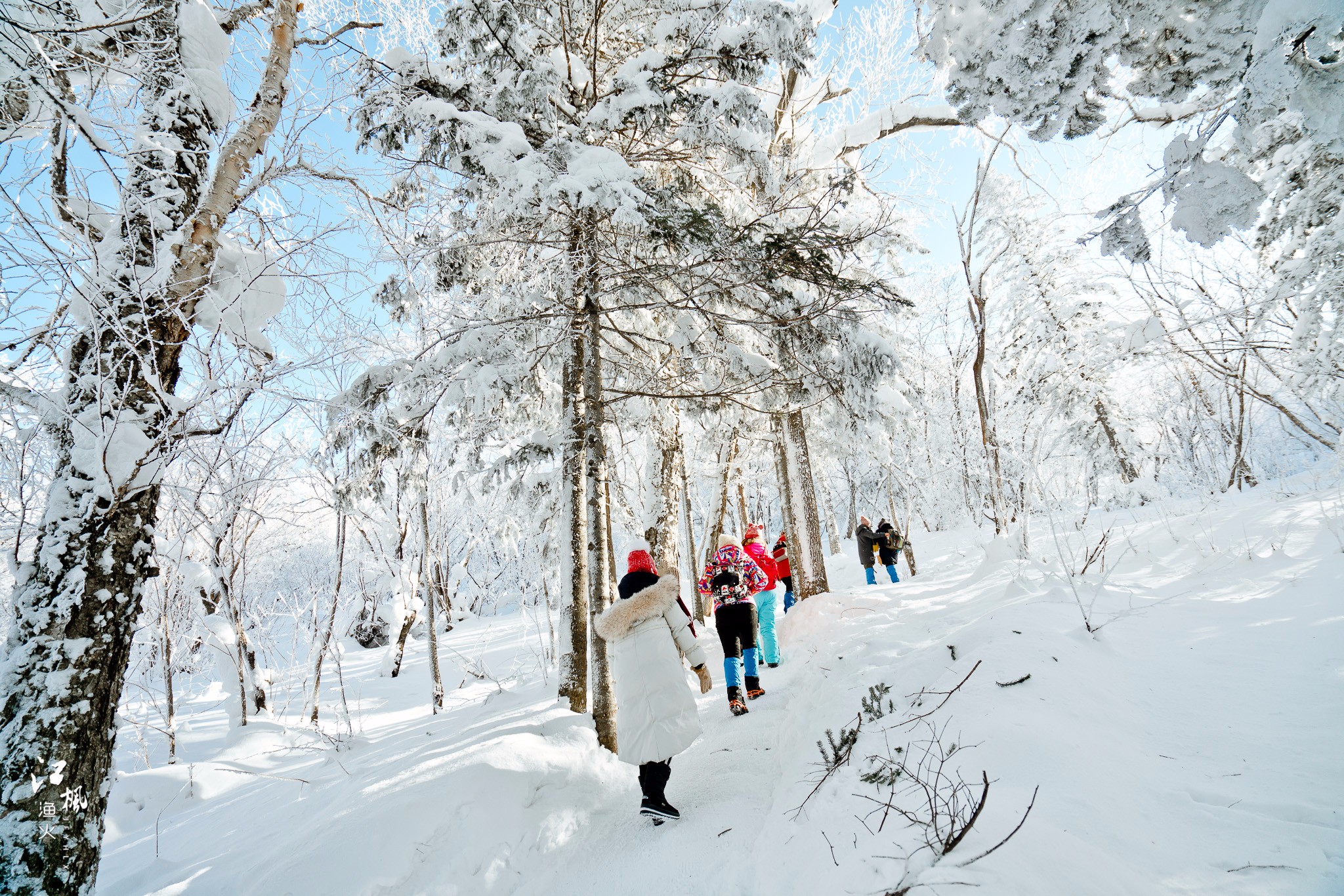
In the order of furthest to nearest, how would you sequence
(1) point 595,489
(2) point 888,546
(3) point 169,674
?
1. (2) point 888,546
2. (3) point 169,674
3. (1) point 595,489

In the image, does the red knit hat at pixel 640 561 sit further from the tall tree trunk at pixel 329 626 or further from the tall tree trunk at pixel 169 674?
the tall tree trunk at pixel 169 674

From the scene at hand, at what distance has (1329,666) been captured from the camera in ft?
8.59

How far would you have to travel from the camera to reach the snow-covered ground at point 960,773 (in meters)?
1.79

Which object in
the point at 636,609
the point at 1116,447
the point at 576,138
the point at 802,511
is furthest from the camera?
the point at 1116,447

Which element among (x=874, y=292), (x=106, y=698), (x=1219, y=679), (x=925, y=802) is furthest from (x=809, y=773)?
(x=874, y=292)

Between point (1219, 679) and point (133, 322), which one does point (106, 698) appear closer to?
point (133, 322)

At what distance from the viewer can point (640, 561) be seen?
4254mm

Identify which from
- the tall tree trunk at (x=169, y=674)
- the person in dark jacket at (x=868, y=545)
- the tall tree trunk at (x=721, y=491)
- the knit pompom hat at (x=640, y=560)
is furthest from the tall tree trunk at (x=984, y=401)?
the tall tree trunk at (x=169, y=674)

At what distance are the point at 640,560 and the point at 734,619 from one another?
1441mm

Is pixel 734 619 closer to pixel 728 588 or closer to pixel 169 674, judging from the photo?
pixel 728 588

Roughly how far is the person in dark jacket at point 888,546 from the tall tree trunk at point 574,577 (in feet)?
28.9

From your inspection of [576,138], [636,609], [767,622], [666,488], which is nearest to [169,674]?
[666,488]

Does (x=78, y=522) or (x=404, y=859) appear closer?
(x=78, y=522)

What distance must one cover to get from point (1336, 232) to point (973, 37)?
3.63 m
